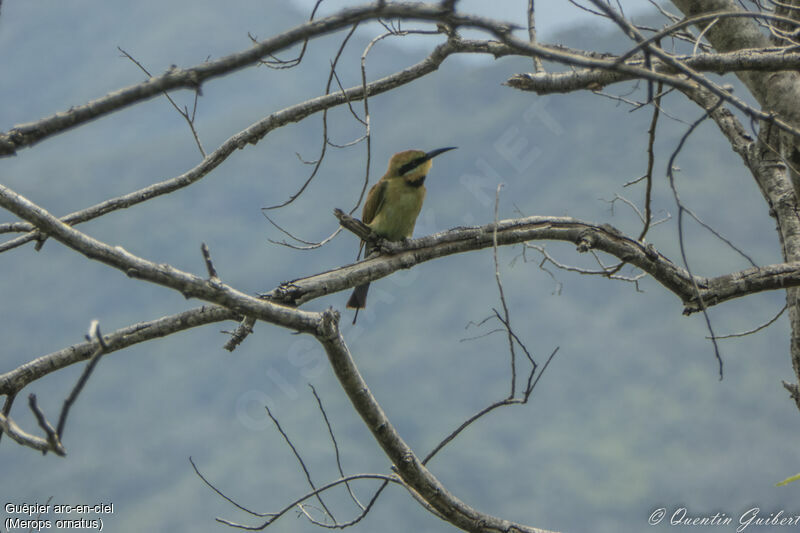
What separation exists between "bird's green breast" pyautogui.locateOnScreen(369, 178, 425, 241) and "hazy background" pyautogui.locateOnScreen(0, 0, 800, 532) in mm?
4154

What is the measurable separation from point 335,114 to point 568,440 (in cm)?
620

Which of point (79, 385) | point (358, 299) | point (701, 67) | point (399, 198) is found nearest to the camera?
point (79, 385)

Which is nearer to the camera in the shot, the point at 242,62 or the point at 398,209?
the point at 242,62

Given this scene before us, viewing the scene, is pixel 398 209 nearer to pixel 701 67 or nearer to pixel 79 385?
pixel 701 67

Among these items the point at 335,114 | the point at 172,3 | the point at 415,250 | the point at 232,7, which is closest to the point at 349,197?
the point at 335,114

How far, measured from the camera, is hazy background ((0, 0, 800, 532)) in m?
8.09

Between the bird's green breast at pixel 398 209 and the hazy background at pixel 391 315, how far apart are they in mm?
4154

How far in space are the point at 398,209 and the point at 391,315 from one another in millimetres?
7585

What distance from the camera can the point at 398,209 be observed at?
8.32ft

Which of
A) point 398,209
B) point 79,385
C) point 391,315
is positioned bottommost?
point 79,385

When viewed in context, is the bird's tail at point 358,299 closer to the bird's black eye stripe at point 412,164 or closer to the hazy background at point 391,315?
the bird's black eye stripe at point 412,164

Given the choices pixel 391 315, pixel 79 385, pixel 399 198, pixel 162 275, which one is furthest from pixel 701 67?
pixel 391 315

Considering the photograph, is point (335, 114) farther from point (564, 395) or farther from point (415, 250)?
point (415, 250)

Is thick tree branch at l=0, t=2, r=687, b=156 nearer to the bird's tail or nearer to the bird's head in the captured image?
the bird's tail
